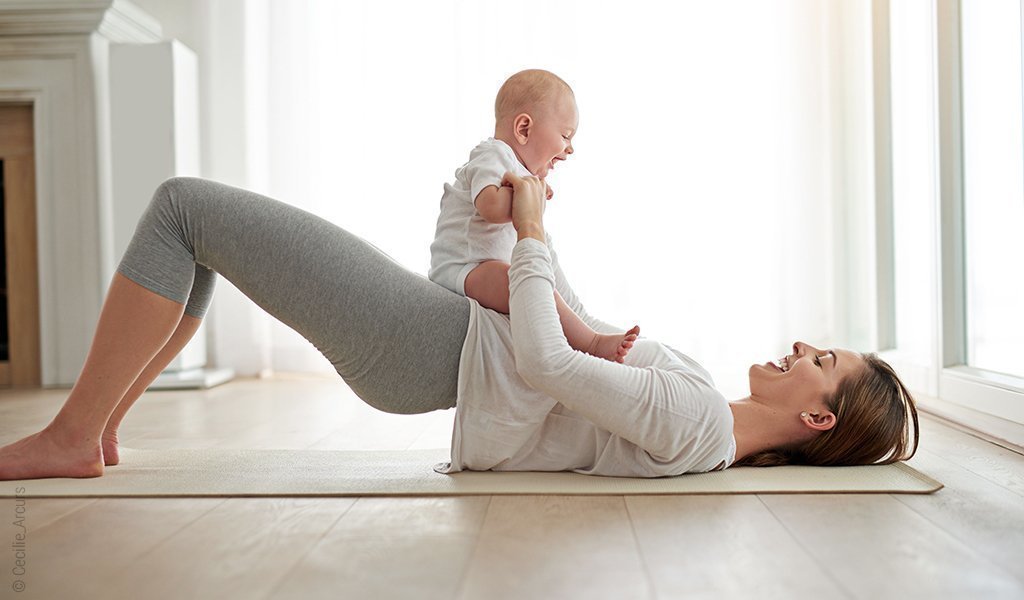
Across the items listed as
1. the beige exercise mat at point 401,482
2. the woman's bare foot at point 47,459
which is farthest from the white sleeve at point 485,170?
the woman's bare foot at point 47,459

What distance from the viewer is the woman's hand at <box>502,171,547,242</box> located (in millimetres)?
1756

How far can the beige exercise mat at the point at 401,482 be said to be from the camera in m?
1.74

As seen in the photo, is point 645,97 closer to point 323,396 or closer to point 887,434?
point 323,396

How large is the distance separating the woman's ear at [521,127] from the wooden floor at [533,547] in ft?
2.54

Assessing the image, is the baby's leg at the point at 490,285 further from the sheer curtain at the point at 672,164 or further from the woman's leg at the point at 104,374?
the sheer curtain at the point at 672,164

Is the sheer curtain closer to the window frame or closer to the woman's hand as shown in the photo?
the window frame

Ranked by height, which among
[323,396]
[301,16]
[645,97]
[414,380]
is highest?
[301,16]

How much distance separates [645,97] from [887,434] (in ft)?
9.80

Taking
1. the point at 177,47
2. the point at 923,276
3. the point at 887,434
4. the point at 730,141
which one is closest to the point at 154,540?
the point at 887,434

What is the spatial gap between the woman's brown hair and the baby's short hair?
843 millimetres

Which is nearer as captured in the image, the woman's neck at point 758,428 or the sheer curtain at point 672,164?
the woman's neck at point 758,428

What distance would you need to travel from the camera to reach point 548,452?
190cm

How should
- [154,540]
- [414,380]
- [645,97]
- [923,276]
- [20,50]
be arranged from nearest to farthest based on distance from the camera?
[154,540] → [414,380] → [923,276] → [20,50] → [645,97]

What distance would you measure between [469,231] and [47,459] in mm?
930
